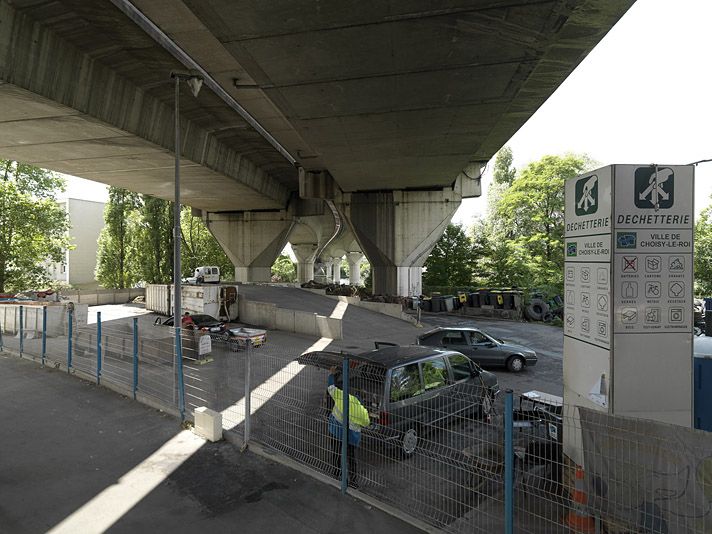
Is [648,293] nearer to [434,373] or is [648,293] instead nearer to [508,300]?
[434,373]

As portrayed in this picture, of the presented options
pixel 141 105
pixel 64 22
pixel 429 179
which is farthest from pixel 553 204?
pixel 64 22

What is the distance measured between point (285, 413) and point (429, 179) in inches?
756

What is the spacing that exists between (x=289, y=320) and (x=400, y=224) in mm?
11679

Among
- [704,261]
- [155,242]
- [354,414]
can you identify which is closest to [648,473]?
[354,414]

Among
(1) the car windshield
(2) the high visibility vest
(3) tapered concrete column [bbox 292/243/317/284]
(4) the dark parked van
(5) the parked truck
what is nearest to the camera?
(2) the high visibility vest

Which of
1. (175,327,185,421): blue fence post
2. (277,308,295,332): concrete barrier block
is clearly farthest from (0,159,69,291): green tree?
(175,327,185,421): blue fence post

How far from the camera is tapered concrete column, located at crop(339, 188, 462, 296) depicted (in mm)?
27438

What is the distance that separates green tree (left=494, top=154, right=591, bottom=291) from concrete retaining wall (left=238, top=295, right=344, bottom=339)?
18784mm

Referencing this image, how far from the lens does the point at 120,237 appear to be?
46.1m

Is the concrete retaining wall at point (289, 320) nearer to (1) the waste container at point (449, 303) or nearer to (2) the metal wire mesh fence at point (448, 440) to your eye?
(2) the metal wire mesh fence at point (448, 440)

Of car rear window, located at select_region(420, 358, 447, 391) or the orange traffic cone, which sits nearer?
the orange traffic cone

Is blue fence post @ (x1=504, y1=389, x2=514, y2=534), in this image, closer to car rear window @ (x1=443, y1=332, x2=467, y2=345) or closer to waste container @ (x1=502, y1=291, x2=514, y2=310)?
car rear window @ (x1=443, y1=332, x2=467, y2=345)

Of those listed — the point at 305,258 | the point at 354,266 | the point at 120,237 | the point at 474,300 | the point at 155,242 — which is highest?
the point at 120,237

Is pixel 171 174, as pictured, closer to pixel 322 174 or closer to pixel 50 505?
pixel 322 174
